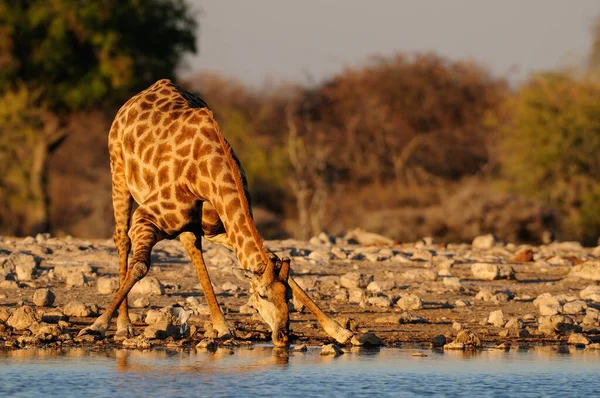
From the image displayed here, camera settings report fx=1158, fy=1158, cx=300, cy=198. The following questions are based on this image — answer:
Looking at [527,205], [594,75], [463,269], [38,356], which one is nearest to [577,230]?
[527,205]

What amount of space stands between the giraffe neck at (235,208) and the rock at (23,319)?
1.80 meters

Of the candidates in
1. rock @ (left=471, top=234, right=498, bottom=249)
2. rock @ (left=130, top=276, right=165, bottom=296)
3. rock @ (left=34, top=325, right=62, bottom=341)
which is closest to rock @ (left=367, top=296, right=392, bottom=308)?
rock @ (left=130, top=276, right=165, bottom=296)

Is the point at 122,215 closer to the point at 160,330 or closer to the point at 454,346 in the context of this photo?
Answer: the point at 160,330

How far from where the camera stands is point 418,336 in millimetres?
10172

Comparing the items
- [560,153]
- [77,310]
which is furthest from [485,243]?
[560,153]

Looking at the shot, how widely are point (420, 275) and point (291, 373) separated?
17.6 feet

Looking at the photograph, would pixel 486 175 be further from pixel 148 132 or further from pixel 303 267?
pixel 148 132

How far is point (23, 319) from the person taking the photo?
380 inches

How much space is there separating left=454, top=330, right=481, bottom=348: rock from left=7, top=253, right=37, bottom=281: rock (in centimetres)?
480

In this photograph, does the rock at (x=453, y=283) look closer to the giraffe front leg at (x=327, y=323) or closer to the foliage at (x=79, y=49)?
the giraffe front leg at (x=327, y=323)

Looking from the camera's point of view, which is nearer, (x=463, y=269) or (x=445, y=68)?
(x=463, y=269)

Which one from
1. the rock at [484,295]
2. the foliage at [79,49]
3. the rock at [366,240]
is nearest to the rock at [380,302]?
the rock at [484,295]

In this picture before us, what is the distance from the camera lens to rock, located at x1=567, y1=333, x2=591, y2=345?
998 cm

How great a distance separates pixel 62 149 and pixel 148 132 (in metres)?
35.8
